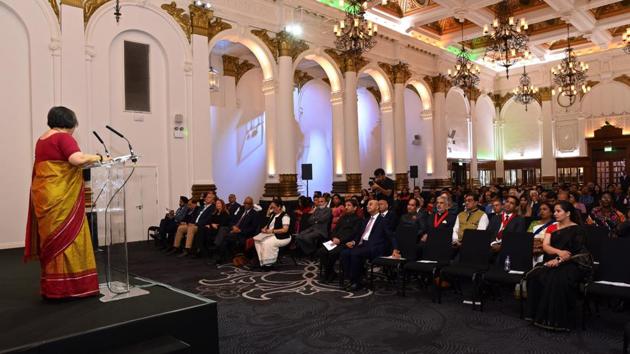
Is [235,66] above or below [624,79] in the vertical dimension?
below

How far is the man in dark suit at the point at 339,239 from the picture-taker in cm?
638

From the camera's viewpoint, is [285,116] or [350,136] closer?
[285,116]

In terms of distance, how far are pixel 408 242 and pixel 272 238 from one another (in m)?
2.47

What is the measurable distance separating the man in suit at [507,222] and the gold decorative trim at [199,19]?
809 centimetres

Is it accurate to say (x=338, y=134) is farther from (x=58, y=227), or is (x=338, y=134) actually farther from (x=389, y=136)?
(x=58, y=227)

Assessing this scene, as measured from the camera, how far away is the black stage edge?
2797 millimetres

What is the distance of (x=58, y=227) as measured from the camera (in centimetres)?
346

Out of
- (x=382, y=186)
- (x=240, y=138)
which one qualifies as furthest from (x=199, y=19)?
(x=382, y=186)

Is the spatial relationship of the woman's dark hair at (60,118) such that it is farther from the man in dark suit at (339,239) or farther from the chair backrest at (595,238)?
the chair backrest at (595,238)

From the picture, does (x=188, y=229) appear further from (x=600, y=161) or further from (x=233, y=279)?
(x=600, y=161)

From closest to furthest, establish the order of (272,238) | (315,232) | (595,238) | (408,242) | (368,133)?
(595,238), (408,242), (315,232), (272,238), (368,133)

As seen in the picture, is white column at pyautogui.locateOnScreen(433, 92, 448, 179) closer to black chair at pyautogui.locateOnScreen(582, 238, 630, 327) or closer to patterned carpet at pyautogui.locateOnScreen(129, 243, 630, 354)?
patterned carpet at pyautogui.locateOnScreen(129, 243, 630, 354)

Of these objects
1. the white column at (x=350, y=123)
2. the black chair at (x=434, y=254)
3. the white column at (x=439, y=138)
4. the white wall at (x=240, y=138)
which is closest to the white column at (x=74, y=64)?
the white wall at (x=240, y=138)

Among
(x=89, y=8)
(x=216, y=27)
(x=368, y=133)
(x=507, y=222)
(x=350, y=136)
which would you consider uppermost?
(x=216, y=27)
